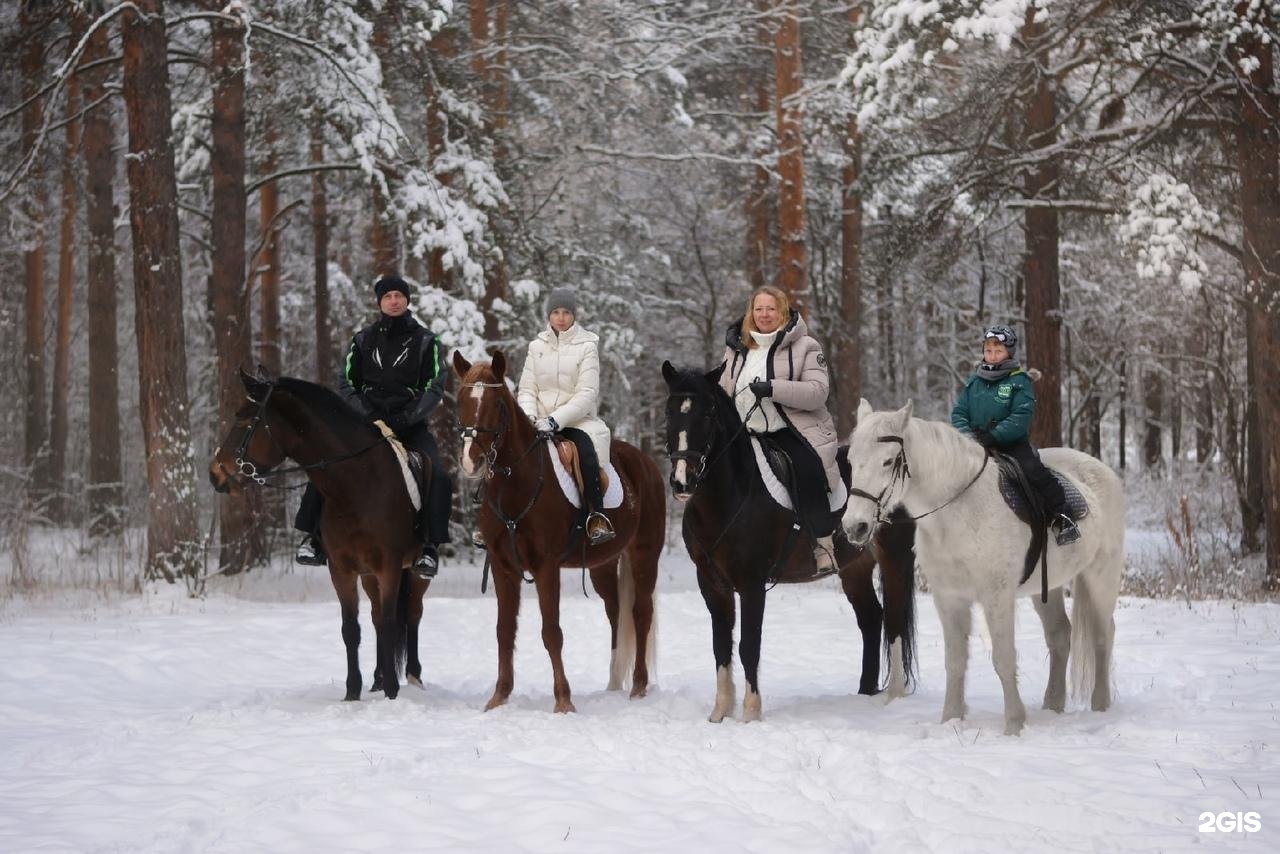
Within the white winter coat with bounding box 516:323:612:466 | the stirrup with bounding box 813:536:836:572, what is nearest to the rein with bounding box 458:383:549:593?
the white winter coat with bounding box 516:323:612:466

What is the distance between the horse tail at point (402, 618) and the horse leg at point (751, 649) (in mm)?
2716

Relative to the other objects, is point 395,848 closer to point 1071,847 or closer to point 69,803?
point 69,803

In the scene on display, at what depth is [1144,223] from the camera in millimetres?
12156

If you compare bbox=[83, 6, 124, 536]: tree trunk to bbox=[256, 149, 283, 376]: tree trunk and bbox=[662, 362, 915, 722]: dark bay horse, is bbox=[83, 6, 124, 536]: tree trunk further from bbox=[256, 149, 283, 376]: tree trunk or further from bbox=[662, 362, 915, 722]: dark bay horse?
bbox=[662, 362, 915, 722]: dark bay horse

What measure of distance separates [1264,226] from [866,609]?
768 cm

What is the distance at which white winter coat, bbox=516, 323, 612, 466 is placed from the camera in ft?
27.5

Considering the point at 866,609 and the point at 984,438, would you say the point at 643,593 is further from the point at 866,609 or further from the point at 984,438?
the point at 984,438

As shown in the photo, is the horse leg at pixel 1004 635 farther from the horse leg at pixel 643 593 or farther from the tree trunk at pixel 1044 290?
the tree trunk at pixel 1044 290

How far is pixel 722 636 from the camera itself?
7574 millimetres

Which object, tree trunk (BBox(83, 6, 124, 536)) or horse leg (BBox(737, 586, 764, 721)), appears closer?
horse leg (BBox(737, 586, 764, 721))

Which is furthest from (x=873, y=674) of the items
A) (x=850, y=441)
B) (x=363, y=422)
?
(x=363, y=422)

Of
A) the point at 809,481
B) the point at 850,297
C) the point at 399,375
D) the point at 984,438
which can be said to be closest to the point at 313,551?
the point at 399,375

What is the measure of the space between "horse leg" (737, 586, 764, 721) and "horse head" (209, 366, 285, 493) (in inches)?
136

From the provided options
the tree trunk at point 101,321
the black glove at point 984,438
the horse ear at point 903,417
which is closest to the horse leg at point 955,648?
the black glove at point 984,438
